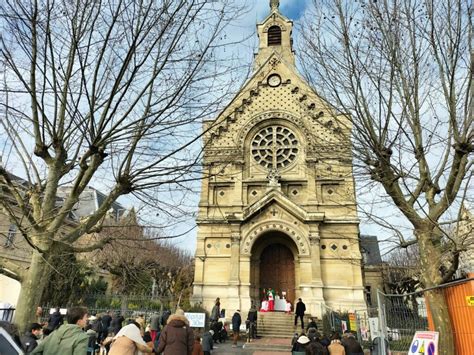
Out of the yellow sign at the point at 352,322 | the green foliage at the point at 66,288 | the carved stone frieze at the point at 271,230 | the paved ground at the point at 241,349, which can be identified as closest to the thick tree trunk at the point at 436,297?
the yellow sign at the point at 352,322

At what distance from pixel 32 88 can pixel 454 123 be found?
8.22 m

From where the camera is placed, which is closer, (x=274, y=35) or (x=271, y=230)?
(x=271, y=230)

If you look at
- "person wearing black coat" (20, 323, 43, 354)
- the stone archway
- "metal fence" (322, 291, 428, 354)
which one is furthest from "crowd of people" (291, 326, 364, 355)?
the stone archway

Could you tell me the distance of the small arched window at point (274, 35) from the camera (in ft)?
96.2

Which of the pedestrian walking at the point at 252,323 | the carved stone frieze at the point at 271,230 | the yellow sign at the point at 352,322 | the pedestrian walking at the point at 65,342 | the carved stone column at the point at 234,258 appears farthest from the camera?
the carved stone frieze at the point at 271,230

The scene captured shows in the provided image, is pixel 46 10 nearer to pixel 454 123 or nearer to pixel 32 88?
pixel 32 88

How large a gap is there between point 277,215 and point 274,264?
3249mm

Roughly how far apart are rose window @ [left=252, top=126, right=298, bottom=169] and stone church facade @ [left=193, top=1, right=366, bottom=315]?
0.22 feet

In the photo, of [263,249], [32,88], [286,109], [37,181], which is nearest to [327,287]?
[263,249]

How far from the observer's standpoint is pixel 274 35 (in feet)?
96.9

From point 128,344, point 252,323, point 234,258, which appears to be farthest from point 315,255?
point 128,344

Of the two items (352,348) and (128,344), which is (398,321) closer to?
(352,348)

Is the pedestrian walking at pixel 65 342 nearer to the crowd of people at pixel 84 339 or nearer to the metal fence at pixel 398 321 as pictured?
the crowd of people at pixel 84 339

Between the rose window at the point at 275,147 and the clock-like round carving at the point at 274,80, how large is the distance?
3277 millimetres
